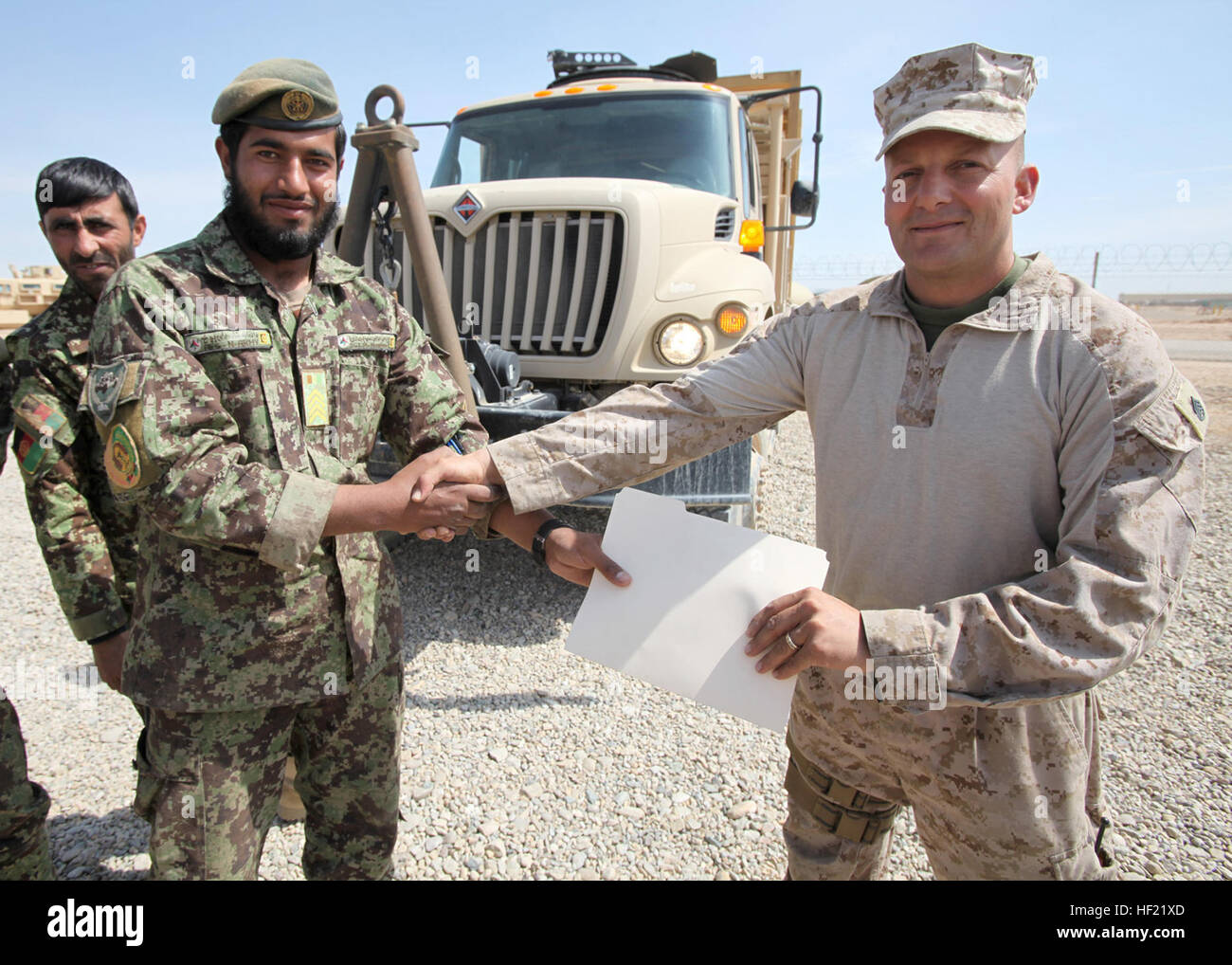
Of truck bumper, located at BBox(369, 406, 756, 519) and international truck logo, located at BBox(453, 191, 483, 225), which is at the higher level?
international truck logo, located at BBox(453, 191, 483, 225)

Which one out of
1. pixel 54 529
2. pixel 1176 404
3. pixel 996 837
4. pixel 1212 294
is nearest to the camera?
pixel 1176 404

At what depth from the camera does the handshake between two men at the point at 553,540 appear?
1316 mm

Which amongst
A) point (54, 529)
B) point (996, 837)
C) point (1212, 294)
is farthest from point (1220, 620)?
point (1212, 294)

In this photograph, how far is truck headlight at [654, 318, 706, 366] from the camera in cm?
396

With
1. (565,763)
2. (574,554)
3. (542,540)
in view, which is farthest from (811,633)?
(565,763)

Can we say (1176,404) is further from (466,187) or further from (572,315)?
(466,187)

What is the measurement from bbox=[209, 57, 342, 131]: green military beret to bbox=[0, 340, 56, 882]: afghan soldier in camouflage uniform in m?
0.92

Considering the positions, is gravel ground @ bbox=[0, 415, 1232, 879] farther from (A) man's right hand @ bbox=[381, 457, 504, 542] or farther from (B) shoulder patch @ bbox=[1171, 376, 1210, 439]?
(B) shoulder patch @ bbox=[1171, 376, 1210, 439]

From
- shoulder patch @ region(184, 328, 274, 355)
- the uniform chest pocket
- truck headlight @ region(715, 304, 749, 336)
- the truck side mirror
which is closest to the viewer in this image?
shoulder patch @ region(184, 328, 274, 355)

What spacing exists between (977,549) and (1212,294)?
71.9 metres

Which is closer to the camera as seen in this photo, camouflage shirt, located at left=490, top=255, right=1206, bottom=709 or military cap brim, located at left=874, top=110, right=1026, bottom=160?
camouflage shirt, located at left=490, top=255, right=1206, bottom=709

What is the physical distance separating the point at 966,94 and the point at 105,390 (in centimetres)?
174

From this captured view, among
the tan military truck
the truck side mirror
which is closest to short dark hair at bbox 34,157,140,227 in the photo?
the tan military truck

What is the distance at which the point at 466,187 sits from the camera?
4.35m
